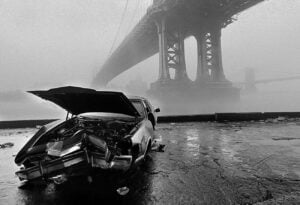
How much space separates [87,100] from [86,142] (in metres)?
1.70

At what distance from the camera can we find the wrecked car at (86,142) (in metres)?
3.00

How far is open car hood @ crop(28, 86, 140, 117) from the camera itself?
3847mm

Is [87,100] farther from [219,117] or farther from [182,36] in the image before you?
[182,36]

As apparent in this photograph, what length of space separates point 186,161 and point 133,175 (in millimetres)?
1423

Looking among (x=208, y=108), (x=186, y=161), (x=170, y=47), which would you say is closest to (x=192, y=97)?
(x=208, y=108)

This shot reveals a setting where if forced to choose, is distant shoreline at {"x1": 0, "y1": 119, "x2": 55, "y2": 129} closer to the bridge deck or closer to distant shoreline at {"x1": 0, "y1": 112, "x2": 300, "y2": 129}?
distant shoreline at {"x1": 0, "y1": 112, "x2": 300, "y2": 129}

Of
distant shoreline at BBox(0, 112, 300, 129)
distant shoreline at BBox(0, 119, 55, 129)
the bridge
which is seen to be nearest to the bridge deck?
the bridge

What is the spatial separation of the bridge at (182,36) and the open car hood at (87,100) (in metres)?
36.5

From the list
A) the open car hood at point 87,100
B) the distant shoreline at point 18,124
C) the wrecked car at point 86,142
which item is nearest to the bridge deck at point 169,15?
the distant shoreline at point 18,124

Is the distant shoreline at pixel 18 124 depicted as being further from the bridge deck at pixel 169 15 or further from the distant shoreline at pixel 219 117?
the bridge deck at pixel 169 15

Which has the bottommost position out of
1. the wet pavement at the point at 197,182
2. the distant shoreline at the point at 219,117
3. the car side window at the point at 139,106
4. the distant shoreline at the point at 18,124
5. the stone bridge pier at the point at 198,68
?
the wet pavement at the point at 197,182

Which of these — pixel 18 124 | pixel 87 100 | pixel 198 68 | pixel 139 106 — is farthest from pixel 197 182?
pixel 198 68

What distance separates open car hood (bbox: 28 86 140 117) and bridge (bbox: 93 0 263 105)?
3645cm

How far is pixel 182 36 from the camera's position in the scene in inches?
1858
